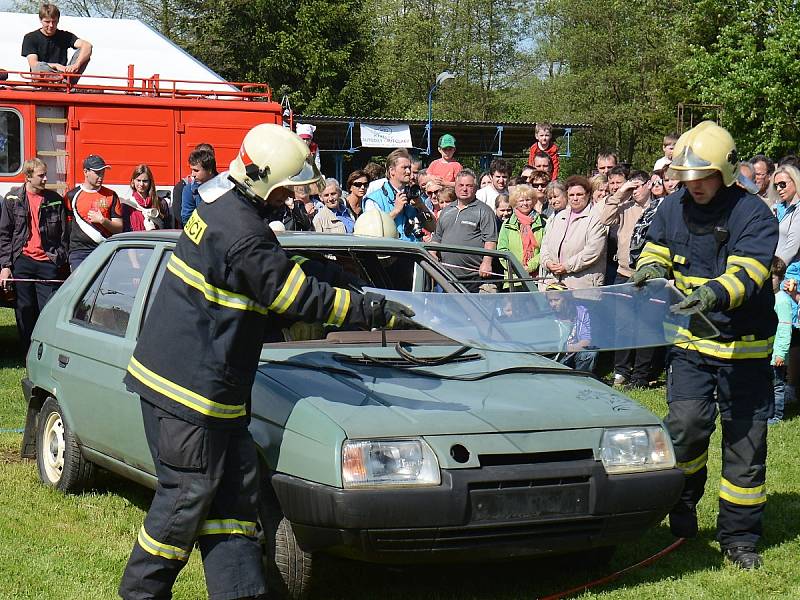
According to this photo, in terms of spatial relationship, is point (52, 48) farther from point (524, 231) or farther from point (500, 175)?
point (524, 231)

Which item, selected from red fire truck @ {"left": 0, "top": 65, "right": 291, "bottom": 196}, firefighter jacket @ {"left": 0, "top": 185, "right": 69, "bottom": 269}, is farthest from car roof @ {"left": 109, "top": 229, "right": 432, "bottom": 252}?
red fire truck @ {"left": 0, "top": 65, "right": 291, "bottom": 196}

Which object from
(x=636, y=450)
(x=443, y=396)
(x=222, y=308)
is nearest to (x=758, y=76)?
(x=636, y=450)

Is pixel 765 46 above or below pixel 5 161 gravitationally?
above

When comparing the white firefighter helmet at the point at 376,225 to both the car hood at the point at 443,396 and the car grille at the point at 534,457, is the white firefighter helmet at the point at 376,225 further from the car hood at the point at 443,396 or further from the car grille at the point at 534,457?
the car grille at the point at 534,457

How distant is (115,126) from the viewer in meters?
12.7

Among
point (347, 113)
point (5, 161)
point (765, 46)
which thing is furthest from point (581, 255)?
point (347, 113)

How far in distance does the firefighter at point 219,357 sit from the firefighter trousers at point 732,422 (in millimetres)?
1950

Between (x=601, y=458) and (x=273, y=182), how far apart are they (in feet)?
5.66

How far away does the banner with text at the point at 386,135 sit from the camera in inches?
1324

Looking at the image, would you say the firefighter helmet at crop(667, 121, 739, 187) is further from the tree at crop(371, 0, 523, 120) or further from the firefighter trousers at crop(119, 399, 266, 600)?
the tree at crop(371, 0, 523, 120)

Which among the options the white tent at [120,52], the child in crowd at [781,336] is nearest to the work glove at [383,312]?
the child in crowd at [781,336]

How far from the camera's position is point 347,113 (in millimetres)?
40469

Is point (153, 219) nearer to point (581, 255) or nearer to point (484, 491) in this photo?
point (581, 255)

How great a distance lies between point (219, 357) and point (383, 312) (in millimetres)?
628
